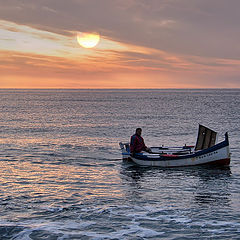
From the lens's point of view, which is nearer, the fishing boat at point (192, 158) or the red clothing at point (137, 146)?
the fishing boat at point (192, 158)

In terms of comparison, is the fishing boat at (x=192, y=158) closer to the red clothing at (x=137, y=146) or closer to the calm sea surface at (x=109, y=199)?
the red clothing at (x=137, y=146)

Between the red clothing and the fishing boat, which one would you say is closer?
the fishing boat

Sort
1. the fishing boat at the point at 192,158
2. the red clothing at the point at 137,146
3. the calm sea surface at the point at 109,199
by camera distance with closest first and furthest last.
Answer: the calm sea surface at the point at 109,199 < the fishing boat at the point at 192,158 < the red clothing at the point at 137,146

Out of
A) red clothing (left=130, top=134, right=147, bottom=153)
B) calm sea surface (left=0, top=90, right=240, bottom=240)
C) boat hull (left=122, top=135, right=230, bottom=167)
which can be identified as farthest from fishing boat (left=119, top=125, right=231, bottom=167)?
calm sea surface (left=0, top=90, right=240, bottom=240)

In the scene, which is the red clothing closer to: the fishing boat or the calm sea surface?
the fishing boat

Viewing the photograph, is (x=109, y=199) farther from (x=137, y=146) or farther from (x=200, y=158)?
(x=200, y=158)

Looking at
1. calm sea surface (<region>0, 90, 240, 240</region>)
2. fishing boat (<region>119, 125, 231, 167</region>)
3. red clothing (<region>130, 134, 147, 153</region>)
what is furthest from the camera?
red clothing (<region>130, 134, 147, 153</region>)

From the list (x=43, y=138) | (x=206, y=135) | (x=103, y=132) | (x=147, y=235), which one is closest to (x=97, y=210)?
(x=147, y=235)

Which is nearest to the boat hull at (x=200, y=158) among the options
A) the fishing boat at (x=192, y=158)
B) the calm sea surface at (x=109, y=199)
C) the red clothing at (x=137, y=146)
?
the fishing boat at (x=192, y=158)

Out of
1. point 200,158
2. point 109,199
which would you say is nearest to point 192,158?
point 200,158

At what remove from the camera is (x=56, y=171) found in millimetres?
20703

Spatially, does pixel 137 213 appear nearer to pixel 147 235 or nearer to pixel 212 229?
pixel 147 235

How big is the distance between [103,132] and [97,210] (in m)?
27.9

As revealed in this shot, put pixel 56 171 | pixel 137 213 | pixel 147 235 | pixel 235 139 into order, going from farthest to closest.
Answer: pixel 235 139, pixel 56 171, pixel 137 213, pixel 147 235
